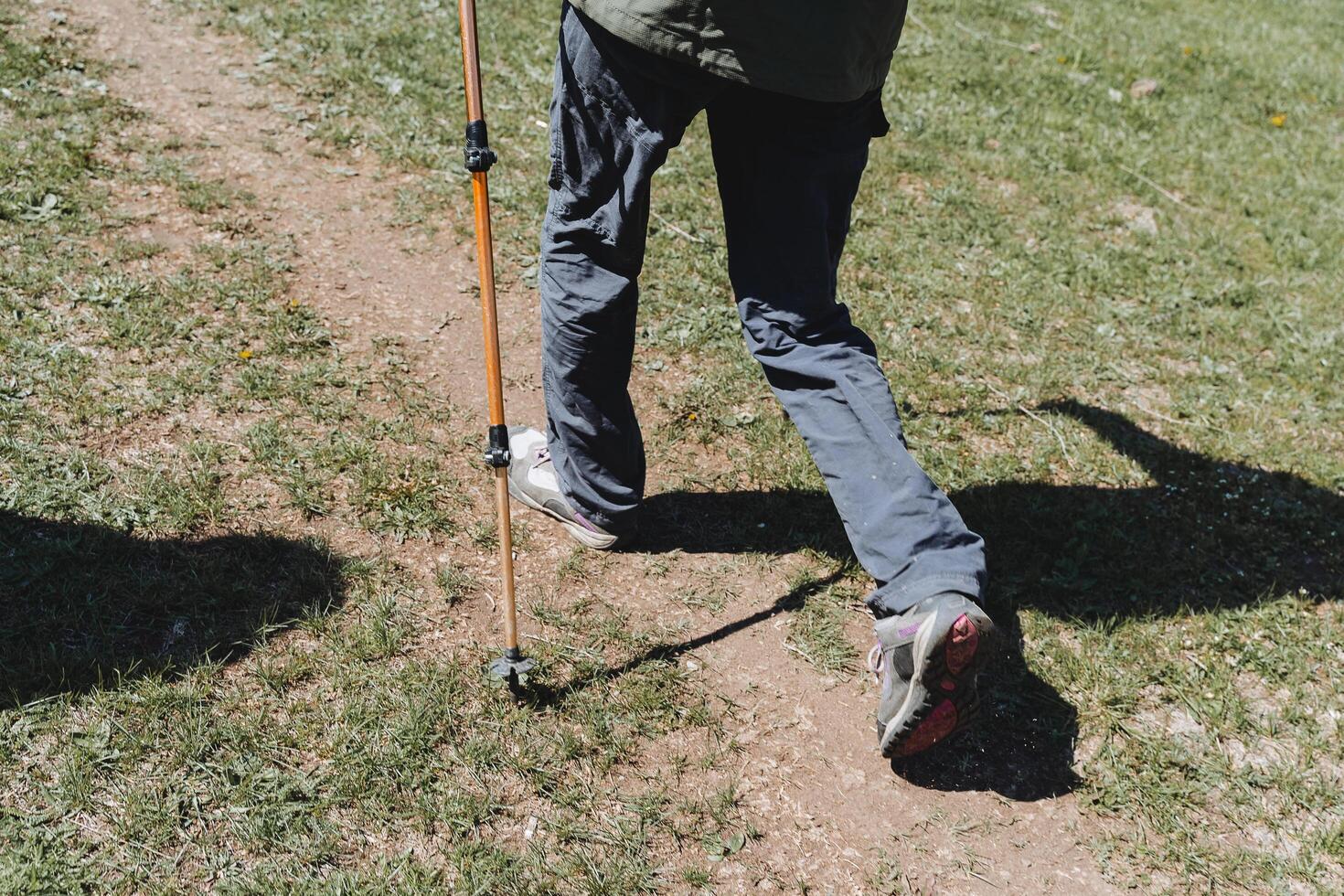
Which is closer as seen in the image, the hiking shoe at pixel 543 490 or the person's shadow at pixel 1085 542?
the person's shadow at pixel 1085 542

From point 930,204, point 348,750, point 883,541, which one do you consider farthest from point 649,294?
point 348,750

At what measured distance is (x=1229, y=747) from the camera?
10.5ft

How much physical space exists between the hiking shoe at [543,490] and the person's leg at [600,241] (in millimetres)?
46

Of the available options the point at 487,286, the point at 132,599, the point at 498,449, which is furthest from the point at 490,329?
the point at 132,599

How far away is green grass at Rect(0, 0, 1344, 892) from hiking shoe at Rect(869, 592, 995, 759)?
34 centimetres

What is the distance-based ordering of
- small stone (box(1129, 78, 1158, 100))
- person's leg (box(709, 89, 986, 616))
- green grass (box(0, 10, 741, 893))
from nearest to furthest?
green grass (box(0, 10, 741, 893)) < person's leg (box(709, 89, 986, 616)) < small stone (box(1129, 78, 1158, 100))

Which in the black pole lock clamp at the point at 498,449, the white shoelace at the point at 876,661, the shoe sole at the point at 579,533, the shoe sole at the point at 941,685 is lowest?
the shoe sole at the point at 579,533

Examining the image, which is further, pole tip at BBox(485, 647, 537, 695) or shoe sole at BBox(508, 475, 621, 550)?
shoe sole at BBox(508, 475, 621, 550)

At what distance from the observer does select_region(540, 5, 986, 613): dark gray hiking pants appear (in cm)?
273

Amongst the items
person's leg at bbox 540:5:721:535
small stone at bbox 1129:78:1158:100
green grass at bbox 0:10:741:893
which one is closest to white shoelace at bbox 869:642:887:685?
green grass at bbox 0:10:741:893

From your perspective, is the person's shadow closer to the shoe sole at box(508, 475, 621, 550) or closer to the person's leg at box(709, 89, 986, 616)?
the shoe sole at box(508, 475, 621, 550)

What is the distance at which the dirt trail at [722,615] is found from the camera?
109 inches

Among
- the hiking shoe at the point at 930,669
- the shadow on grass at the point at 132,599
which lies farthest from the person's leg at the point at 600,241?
the hiking shoe at the point at 930,669

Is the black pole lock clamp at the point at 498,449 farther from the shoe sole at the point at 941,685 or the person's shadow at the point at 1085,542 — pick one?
the shoe sole at the point at 941,685
